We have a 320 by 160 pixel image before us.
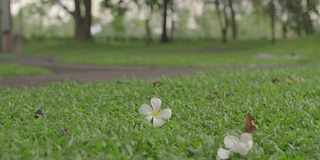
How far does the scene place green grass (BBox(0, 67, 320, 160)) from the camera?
2.27m

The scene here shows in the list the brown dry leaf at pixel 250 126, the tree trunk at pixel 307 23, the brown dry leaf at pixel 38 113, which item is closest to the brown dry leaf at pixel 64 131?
the brown dry leaf at pixel 38 113

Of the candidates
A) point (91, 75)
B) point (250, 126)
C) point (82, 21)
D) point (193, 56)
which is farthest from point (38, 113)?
point (82, 21)

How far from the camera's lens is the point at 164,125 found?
2.90 meters

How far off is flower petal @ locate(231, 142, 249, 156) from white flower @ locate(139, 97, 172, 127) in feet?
2.17

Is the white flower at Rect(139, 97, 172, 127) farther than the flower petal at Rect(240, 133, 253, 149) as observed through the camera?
Yes

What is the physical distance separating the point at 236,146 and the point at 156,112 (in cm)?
75

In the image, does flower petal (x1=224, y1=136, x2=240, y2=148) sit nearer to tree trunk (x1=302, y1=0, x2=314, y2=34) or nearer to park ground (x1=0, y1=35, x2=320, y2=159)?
park ground (x1=0, y1=35, x2=320, y2=159)

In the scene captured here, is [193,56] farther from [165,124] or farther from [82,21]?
[82,21]

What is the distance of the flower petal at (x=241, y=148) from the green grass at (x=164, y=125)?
0.08 meters

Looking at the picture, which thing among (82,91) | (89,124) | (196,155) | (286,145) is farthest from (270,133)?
(82,91)

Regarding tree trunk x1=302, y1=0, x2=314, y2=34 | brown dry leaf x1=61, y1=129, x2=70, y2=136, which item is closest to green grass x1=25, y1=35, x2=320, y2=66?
brown dry leaf x1=61, y1=129, x2=70, y2=136

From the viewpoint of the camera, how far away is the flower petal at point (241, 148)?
2.15 metres

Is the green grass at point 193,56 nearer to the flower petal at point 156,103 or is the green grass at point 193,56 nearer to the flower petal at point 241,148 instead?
the flower petal at point 156,103

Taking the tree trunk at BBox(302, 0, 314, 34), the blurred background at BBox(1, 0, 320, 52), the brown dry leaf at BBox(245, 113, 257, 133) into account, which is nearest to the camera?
the brown dry leaf at BBox(245, 113, 257, 133)
